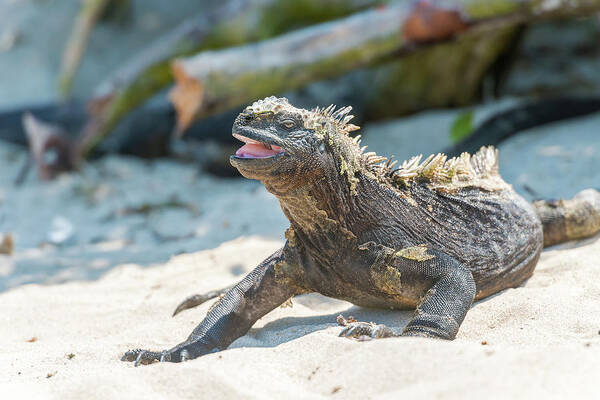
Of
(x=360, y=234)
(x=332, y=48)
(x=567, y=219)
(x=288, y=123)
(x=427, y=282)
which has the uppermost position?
(x=332, y=48)

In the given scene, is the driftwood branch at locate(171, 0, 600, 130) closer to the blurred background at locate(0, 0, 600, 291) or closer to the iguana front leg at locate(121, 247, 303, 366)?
the blurred background at locate(0, 0, 600, 291)

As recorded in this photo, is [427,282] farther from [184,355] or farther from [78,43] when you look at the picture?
[78,43]

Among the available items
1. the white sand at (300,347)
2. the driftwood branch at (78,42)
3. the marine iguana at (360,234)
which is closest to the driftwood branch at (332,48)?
the white sand at (300,347)

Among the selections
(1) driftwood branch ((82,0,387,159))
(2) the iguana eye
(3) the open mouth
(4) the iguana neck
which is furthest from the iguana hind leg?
(1) driftwood branch ((82,0,387,159))

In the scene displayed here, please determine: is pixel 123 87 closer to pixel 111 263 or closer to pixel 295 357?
pixel 111 263

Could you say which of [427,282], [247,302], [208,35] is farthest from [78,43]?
[427,282]

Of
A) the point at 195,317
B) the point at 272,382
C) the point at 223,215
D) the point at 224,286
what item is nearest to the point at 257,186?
the point at 223,215
